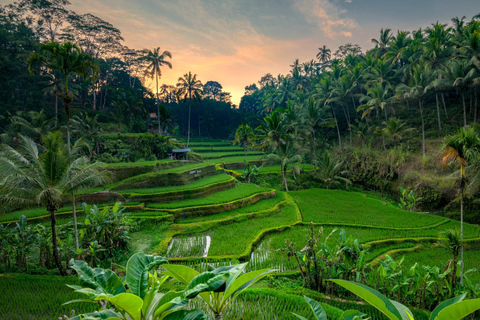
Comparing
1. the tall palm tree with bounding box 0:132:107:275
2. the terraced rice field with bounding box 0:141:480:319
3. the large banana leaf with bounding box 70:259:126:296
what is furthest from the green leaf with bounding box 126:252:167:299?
the tall palm tree with bounding box 0:132:107:275

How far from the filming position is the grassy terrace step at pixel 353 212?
37.5 feet

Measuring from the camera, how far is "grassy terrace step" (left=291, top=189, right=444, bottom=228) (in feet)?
37.5

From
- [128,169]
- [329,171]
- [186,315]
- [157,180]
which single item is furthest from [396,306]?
[329,171]

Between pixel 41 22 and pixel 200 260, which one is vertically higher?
pixel 41 22

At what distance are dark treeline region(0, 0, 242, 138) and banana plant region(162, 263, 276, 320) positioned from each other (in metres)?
10.6

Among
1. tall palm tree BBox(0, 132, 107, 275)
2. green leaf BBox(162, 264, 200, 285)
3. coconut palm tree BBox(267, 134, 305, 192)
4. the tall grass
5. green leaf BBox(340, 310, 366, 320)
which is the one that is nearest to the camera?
green leaf BBox(340, 310, 366, 320)

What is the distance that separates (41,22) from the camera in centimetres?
2594

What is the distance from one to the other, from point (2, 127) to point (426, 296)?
2423cm

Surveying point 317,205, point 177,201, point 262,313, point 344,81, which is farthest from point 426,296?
point 344,81

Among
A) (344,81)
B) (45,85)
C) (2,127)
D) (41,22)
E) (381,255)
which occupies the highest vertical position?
(41,22)

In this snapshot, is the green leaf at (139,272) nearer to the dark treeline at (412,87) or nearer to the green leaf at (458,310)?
the green leaf at (458,310)

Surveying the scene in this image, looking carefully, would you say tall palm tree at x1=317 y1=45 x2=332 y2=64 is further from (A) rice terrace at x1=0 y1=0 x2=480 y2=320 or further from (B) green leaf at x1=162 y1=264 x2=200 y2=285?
(B) green leaf at x1=162 y1=264 x2=200 y2=285

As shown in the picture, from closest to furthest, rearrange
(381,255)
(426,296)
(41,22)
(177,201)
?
(426,296) < (381,255) < (177,201) < (41,22)

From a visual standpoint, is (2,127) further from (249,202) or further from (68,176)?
(249,202)
